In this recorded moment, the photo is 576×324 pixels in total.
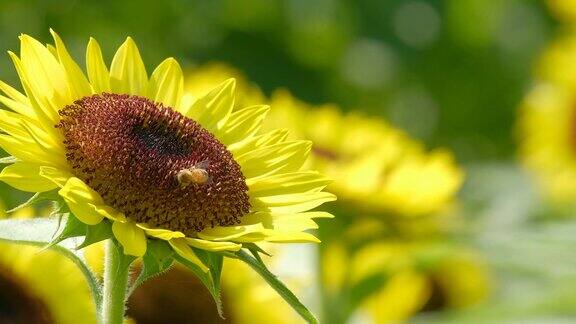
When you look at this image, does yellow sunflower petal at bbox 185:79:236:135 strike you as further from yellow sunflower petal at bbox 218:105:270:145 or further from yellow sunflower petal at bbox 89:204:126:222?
yellow sunflower petal at bbox 89:204:126:222

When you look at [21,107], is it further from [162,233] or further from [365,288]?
[365,288]

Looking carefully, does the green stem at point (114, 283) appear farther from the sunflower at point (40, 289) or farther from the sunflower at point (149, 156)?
the sunflower at point (40, 289)

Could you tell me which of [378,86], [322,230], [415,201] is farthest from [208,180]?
[378,86]

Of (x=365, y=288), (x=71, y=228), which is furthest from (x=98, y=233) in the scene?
(x=365, y=288)

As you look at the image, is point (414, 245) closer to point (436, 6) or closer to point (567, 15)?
point (567, 15)

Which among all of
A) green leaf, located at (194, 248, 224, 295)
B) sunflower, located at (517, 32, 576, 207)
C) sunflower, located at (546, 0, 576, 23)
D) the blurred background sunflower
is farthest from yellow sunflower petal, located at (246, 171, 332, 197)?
sunflower, located at (546, 0, 576, 23)

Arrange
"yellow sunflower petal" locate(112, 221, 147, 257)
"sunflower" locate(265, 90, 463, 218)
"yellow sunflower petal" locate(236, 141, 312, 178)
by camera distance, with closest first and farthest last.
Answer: "yellow sunflower petal" locate(112, 221, 147, 257)
"yellow sunflower petal" locate(236, 141, 312, 178)
"sunflower" locate(265, 90, 463, 218)

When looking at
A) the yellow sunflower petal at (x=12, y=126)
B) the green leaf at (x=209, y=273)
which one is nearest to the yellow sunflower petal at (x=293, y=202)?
the green leaf at (x=209, y=273)
